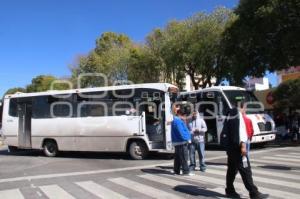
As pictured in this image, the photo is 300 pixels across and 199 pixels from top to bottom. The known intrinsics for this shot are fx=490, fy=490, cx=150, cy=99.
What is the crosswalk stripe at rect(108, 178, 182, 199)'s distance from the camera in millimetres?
9627

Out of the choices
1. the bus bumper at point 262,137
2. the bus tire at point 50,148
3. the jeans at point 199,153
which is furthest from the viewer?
the bus tire at point 50,148

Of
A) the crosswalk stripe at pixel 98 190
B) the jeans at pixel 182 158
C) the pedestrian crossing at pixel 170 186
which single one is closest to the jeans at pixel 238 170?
the pedestrian crossing at pixel 170 186

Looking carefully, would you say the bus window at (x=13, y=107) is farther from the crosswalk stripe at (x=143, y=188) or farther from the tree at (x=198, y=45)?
the tree at (x=198, y=45)

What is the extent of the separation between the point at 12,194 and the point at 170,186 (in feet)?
11.1

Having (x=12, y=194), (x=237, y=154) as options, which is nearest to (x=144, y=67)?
(x=12, y=194)

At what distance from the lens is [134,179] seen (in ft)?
39.2

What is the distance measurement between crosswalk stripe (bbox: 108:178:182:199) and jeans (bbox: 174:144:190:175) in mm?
1445

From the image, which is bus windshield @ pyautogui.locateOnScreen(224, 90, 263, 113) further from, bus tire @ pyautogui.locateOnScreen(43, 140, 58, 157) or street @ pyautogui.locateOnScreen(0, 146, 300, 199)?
bus tire @ pyautogui.locateOnScreen(43, 140, 58, 157)

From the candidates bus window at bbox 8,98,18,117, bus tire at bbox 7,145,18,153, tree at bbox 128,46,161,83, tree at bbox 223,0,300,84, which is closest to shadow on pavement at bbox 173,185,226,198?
tree at bbox 223,0,300,84

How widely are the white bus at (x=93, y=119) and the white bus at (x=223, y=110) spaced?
3539mm

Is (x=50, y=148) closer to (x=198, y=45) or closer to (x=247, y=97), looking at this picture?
(x=247, y=97)

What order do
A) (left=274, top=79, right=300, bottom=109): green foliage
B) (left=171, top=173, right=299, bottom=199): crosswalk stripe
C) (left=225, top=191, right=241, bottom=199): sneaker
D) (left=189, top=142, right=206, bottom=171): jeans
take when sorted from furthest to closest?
(left=274, top=79, right=300, bottom=109): green foliage, (left=189, top=142, right=206, bottom=171): jeans, (left=171, top=173, right=299, bottom=199): crosswalk stripe, (left=225, top=191, right=241, bottom=199): sneaker

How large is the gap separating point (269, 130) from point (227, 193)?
11280 millimetres

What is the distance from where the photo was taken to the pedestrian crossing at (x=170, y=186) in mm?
9703
